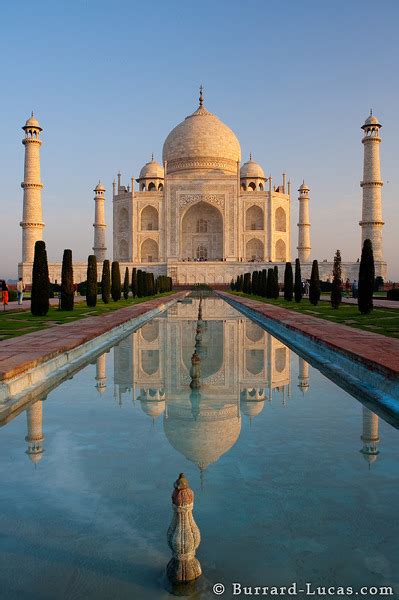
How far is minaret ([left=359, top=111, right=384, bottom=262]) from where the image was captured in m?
32.4

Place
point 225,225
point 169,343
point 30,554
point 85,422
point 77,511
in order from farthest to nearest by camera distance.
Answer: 1. point 225,225
2. point 169,343
3. point 85,422
4. point 77,511
5. point 30,554

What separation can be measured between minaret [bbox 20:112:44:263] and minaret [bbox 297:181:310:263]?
59.6ft

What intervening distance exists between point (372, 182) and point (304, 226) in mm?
9211

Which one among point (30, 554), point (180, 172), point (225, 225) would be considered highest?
point (180, 172)

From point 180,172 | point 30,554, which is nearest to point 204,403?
point 30,554

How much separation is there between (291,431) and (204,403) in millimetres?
825

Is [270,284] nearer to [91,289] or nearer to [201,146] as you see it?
[91,289]

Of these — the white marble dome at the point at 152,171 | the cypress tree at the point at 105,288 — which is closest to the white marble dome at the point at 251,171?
the white marble dome at the point at 152,171

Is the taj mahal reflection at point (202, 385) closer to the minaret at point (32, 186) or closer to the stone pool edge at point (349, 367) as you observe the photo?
the stone pool edge at point (349, 367)

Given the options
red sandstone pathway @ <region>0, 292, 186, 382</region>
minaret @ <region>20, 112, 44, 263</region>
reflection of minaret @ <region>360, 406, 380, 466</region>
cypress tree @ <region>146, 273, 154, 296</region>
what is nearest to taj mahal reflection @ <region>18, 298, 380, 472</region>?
reflection of minaret @ <region>360, 406, 380, 466</region>

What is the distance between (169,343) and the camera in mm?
7582

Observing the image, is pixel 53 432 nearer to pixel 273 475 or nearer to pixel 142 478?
pixel 142 478

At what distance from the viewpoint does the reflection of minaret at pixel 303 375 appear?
477cm

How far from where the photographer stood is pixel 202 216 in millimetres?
42219
